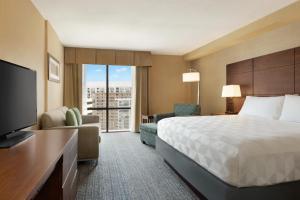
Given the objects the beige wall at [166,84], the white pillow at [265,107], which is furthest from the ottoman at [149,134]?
the white pillow at [265,107]

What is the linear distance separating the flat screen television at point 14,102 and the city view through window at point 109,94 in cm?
404

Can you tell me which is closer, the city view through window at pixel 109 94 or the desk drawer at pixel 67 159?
the desk drawer at pixel 67 159

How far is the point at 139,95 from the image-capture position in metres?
6.39

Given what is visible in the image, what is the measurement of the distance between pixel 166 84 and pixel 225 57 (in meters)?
2.08

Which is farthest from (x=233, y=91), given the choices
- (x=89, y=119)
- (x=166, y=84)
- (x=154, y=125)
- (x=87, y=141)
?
(x=89, y=119)

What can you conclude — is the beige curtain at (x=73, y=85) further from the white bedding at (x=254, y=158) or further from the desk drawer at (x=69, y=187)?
the white bedding at (x=254, y=158)

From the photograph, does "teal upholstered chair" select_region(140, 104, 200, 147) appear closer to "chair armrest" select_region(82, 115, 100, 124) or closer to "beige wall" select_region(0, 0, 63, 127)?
"chair armrest" select_region(82, 115, 100, 124)

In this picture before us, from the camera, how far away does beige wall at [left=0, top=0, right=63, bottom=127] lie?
2.19 meters

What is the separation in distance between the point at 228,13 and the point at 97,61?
3.73 metres

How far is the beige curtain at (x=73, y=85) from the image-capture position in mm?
5738

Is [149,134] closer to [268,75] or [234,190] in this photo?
[268,75]

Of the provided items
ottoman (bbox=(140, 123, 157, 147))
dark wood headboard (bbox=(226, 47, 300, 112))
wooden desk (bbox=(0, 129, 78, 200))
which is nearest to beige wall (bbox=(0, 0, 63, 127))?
wooden desk (bbox=(0, 129, 78, 200))

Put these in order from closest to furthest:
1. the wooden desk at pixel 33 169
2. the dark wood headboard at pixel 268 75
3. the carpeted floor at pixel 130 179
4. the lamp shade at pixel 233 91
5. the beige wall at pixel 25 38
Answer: the wooden desk at pixel 33 169 < the beige wall at pixel 25 38 < the carpeted floor at pixel 130 179 < the dark wood headboard at pixel 268 75 < the lamp shade at pixel 233 91

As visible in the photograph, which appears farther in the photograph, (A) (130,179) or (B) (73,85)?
(B) (73,85)
